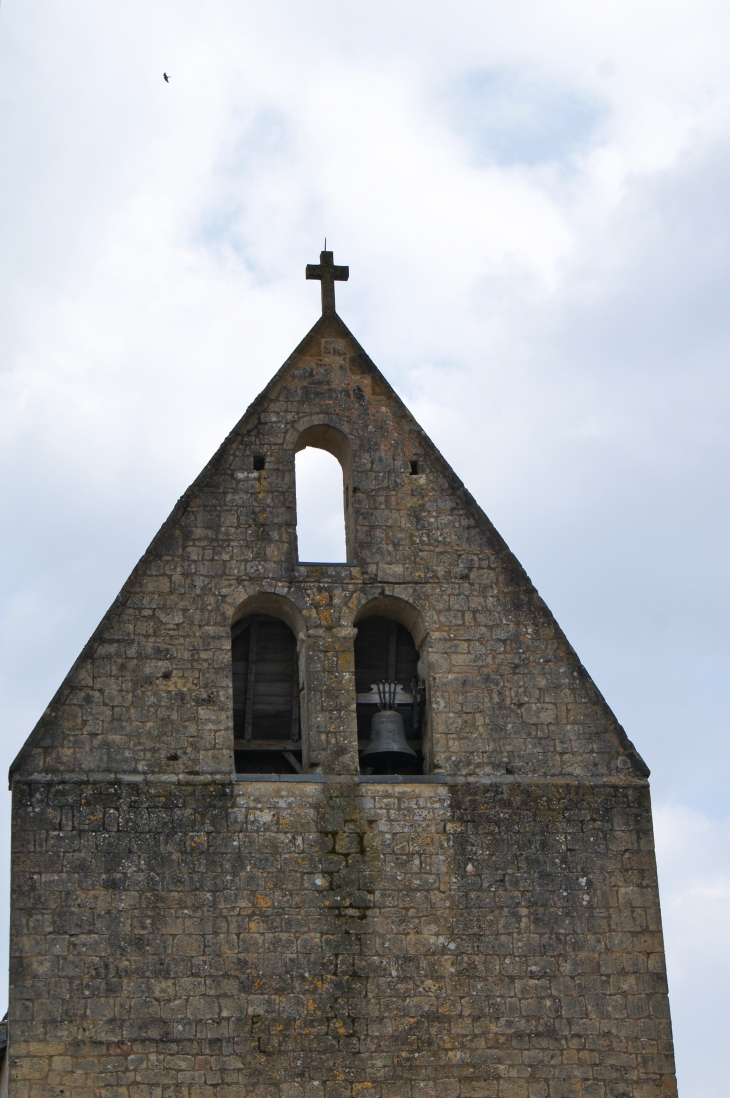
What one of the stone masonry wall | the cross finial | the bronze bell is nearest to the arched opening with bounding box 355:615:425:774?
the bronze bell

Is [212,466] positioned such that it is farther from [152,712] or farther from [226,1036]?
[226,1036]

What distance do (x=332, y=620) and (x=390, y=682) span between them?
106 centimetres

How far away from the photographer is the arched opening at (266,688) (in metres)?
16.1

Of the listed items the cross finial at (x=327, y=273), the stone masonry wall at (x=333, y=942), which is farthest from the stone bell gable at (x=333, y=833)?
the cross finial at (x=327, y=273)

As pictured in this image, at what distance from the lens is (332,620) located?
1534 centimetres

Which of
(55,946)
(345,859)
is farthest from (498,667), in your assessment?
(55,946)

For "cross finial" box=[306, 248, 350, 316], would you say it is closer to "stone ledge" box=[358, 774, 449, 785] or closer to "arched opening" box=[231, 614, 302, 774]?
Result: "arched opening" box=[231, 614, 302, 774]

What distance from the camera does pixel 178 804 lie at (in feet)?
46.9

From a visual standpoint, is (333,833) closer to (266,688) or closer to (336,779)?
(336,779)

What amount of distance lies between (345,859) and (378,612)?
2529 millimetres

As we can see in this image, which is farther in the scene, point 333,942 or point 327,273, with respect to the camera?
point 327,273

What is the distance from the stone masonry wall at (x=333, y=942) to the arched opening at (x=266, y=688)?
64.8 inches

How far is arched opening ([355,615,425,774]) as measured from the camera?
15.5 meters

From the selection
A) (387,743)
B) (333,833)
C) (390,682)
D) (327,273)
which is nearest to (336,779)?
(333,833)
